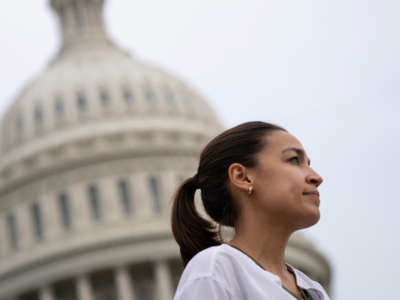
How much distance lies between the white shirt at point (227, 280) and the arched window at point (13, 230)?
5953 cm

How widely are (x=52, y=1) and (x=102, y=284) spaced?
27055 millimetres

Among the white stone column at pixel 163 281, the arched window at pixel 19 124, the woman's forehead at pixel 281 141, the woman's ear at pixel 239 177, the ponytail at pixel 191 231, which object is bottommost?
the white stone column at pixel 163 281

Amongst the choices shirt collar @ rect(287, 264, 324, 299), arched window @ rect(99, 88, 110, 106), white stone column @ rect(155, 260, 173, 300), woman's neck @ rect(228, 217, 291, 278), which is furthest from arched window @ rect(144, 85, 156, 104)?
woman's neck @ rect(228, 217, 291, 278)

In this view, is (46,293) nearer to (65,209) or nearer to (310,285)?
(65,209)

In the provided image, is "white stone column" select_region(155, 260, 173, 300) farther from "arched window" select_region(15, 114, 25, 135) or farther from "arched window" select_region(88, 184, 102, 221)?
"arched window" select_region(15, 114, 25, 135)

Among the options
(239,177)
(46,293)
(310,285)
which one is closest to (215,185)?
(239,177)

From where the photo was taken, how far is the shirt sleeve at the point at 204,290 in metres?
3.77

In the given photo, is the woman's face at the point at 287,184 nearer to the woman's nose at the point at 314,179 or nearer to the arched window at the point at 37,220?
the woman's nose at the point at 314,179

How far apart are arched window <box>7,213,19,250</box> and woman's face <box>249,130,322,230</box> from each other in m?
59.3

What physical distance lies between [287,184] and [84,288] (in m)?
53.9

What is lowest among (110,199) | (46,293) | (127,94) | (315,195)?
(46,293)

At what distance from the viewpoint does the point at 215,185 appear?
4.43m

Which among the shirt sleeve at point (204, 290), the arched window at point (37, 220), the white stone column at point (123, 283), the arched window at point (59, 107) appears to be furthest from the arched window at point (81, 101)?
the shirt sleeve at point (204, 290)

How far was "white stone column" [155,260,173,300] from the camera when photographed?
5619 cm
